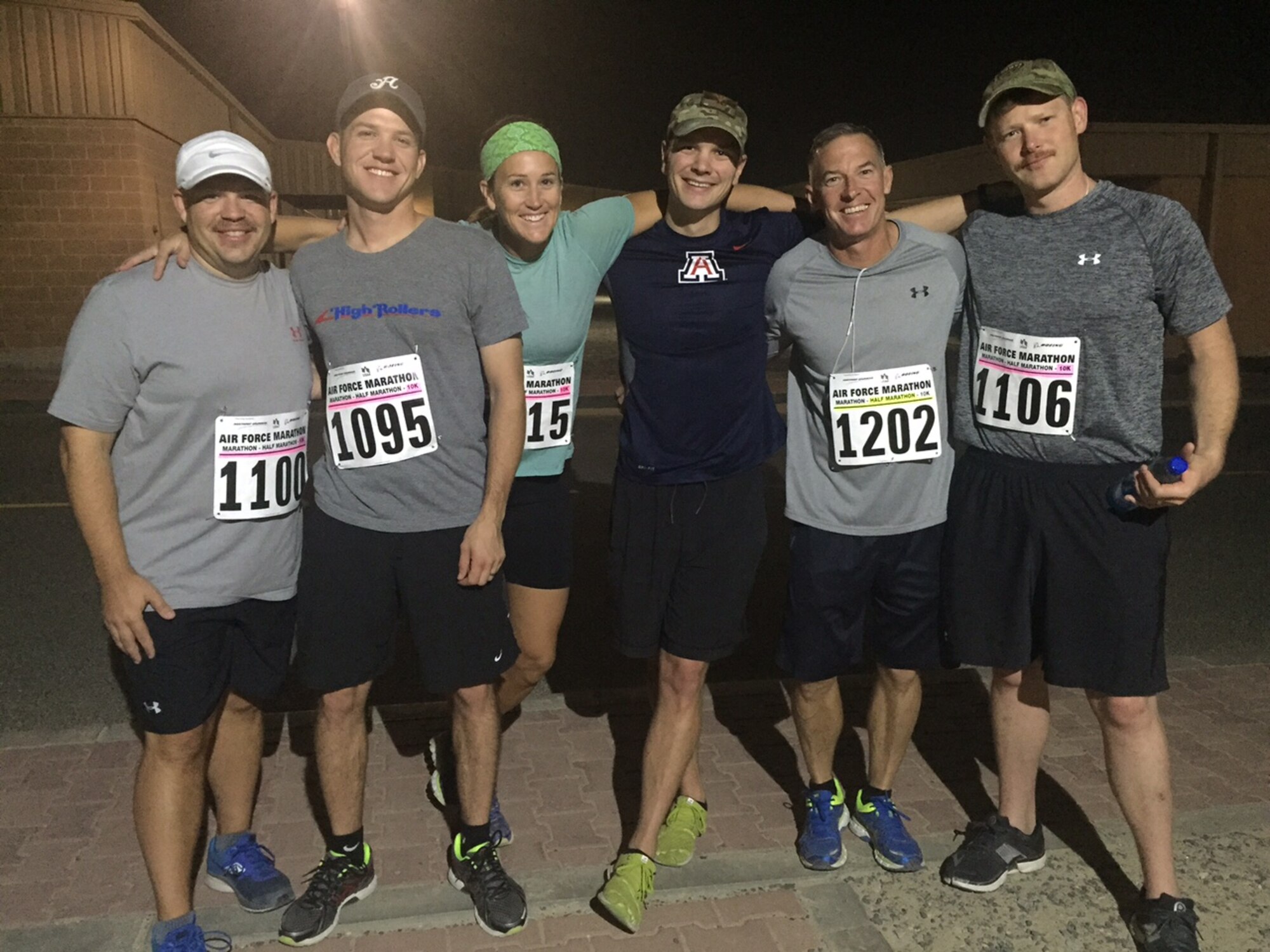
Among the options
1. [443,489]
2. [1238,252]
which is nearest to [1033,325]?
[443,489]

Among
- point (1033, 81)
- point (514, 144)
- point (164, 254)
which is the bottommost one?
point (164, 254)

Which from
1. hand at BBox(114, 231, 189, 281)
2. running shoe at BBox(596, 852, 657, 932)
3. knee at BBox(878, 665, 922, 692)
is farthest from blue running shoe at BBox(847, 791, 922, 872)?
hand at BBox(114, 231, 189, 281)

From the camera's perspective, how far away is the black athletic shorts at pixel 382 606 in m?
2.96

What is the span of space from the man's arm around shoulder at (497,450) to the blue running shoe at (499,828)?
900 mm

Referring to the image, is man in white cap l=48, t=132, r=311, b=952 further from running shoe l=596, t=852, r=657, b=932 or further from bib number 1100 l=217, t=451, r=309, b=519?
running shoe l=596, t=852, r=657, b=932

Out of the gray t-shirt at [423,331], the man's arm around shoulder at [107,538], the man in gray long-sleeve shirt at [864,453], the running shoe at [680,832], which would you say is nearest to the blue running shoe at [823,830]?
the man in gray long-sleeve shirt at [864,453]

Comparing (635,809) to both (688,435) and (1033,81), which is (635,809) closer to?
(688,435)

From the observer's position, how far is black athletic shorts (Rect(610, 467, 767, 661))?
323 cm

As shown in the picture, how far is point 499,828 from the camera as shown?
3.43m

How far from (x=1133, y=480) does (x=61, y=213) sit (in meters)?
18.0

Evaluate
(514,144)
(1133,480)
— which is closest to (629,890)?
(1133,480)

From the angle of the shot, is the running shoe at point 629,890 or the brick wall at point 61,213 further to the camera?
the brick wall at point 61,213

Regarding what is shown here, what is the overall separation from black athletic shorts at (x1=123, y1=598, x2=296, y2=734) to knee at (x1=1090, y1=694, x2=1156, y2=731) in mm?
2461

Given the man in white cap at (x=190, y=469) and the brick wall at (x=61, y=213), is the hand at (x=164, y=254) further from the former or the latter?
the brick wall at (x=61, y=213)
